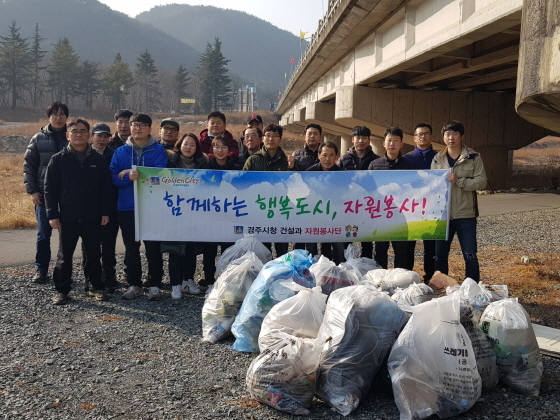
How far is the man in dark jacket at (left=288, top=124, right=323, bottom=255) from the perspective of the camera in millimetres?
6341

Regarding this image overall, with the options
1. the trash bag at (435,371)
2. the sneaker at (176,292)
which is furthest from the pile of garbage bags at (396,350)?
the sneaker at (176,292)

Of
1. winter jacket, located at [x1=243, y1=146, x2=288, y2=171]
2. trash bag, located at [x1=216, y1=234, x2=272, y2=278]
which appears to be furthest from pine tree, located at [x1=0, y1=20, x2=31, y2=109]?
trash bag, located at [x1=216, y1=234, x2=272, y2=278]

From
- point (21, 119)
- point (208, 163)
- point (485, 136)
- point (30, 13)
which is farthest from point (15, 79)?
point (30, 13)

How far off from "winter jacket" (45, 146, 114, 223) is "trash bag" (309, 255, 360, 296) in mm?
2433

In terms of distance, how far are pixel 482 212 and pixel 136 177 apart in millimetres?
9123

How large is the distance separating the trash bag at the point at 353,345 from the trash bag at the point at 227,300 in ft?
4.14

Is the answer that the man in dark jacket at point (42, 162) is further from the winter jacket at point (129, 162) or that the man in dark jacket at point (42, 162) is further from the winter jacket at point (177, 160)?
the winter jacket at point (177, 160)

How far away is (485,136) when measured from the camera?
17.5 metres

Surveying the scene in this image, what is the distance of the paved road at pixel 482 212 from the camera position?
8.00 metres

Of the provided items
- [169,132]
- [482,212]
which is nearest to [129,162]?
[169,132]

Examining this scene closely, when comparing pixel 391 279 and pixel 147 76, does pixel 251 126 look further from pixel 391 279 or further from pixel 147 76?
pixel 147 76

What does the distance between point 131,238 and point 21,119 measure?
7076 centimetres

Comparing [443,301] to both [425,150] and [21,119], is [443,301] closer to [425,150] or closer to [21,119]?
[425,150]

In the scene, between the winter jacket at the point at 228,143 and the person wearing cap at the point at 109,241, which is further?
the winter jacket at the point at 228,143
